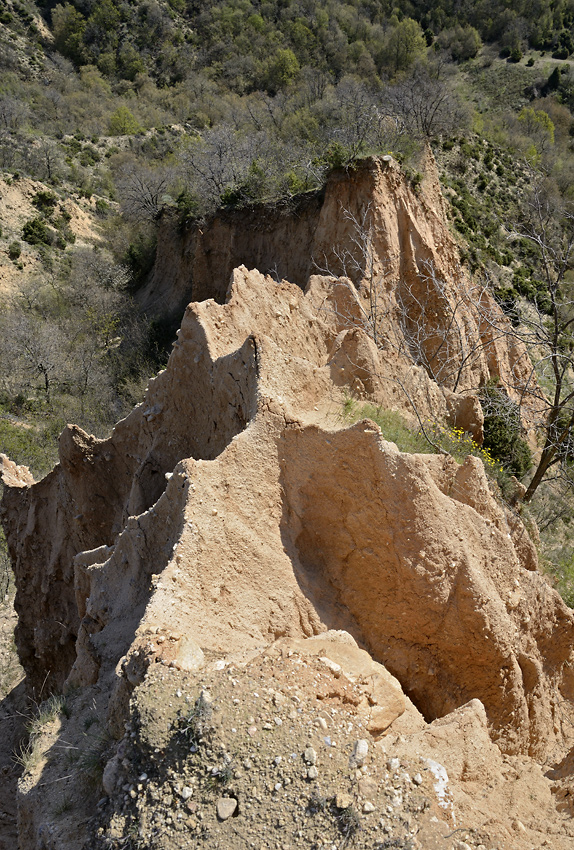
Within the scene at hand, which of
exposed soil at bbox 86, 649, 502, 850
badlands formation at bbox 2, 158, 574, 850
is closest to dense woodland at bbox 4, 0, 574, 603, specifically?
badlands formation at bbox 2, 158, 574, 850

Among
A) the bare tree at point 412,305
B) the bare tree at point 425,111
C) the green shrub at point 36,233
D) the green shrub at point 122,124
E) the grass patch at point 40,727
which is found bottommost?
the green shrub at point 36,233

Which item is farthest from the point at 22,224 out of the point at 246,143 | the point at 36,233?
the point at 246,143

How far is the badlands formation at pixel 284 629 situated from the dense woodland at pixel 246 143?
4395 millimetres

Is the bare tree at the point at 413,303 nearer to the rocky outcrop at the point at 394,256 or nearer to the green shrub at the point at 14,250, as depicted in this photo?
the rocky outcrop at the point at 394,256

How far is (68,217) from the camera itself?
33812 mm

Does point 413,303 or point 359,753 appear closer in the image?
point 359,753

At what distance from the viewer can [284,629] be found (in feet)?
14.9

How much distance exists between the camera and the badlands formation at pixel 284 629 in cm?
315

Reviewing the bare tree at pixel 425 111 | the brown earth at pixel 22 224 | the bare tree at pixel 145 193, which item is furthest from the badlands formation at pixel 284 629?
the brown earth at pixel 22 224

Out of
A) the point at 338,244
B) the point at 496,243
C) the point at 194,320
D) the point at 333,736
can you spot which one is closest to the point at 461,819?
the point at 333,736

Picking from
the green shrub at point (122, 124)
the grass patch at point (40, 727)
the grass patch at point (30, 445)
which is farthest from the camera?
the green shrub at point (122, 124)

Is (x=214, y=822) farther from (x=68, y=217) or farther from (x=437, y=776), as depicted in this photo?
(x=68, y=217)

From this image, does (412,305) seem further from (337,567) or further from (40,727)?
(40,727)

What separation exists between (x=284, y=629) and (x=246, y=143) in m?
25.6
